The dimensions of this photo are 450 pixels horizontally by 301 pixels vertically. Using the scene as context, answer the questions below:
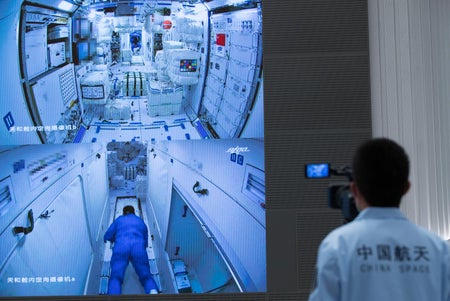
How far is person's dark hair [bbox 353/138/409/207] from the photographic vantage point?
1.65 meters

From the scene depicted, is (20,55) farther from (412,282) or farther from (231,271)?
(412,282)

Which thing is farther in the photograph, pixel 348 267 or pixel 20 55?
pixel 20 55

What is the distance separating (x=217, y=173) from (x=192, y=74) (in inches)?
29.5

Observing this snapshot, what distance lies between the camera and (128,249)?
409 cm

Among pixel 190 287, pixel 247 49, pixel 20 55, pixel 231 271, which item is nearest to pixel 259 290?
pixel 231 271

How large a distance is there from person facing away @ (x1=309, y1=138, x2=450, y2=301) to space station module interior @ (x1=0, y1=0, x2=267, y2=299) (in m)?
2.36

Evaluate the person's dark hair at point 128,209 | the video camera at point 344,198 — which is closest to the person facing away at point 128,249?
the person's dark hair at point 128,209

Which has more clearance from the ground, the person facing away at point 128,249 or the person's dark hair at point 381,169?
the person's dark hair at point 381,169

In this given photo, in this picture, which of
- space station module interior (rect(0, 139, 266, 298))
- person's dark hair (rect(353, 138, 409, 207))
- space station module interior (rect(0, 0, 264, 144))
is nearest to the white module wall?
space station module interior (rect(0, 0, 264, 144))

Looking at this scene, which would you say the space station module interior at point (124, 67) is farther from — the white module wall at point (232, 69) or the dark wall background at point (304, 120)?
the dark wall background at point (304, 120)

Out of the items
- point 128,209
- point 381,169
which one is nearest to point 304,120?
point 128,209

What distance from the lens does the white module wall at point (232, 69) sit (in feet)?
13.2

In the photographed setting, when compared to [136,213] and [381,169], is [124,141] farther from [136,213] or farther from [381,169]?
[381,169]

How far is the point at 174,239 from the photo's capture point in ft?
13.5
